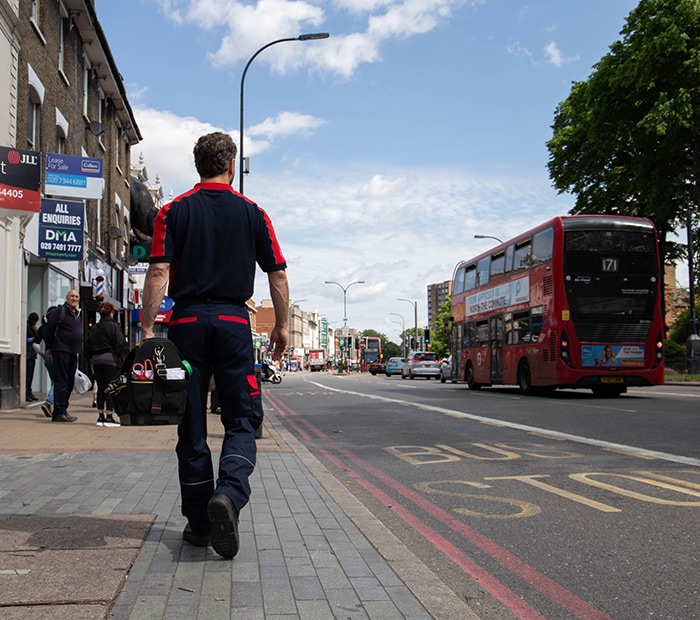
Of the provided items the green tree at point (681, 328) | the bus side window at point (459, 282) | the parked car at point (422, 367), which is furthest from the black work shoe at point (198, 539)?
the parked car at point (422, 367)

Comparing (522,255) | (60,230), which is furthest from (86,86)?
(522,255)

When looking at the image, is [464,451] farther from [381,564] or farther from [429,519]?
[381,564]

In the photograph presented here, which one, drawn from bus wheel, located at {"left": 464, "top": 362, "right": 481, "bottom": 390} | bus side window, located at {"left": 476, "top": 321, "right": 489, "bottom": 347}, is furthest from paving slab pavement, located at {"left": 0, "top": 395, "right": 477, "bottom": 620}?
bus wheel, located at {"left": 464, "top": 362, "right": 481, "bottom": 390}

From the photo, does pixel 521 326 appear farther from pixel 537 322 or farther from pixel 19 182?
pixel 19 182

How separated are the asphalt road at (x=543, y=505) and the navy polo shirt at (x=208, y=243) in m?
1.82

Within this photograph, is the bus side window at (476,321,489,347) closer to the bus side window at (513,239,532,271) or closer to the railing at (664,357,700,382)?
the bus side window at (513,239,532,271)

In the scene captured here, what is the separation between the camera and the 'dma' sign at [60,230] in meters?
15.1

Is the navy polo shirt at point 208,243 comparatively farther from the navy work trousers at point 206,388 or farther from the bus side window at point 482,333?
the bus side window at point 482,333

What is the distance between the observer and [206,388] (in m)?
4.07

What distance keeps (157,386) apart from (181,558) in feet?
2.73

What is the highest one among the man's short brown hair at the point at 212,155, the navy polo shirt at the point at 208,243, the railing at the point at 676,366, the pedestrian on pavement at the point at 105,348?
the man's short brown hair at the point at 212,155

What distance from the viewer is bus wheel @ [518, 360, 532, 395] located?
20375 mm

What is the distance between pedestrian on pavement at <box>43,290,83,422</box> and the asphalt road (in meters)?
3.42

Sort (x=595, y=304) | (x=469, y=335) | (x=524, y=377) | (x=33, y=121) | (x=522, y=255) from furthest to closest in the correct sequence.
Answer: (x=469, y=335), (x=524, y=377), (x=522, y=255), (x=595, y=304), (x=33, y=121)
